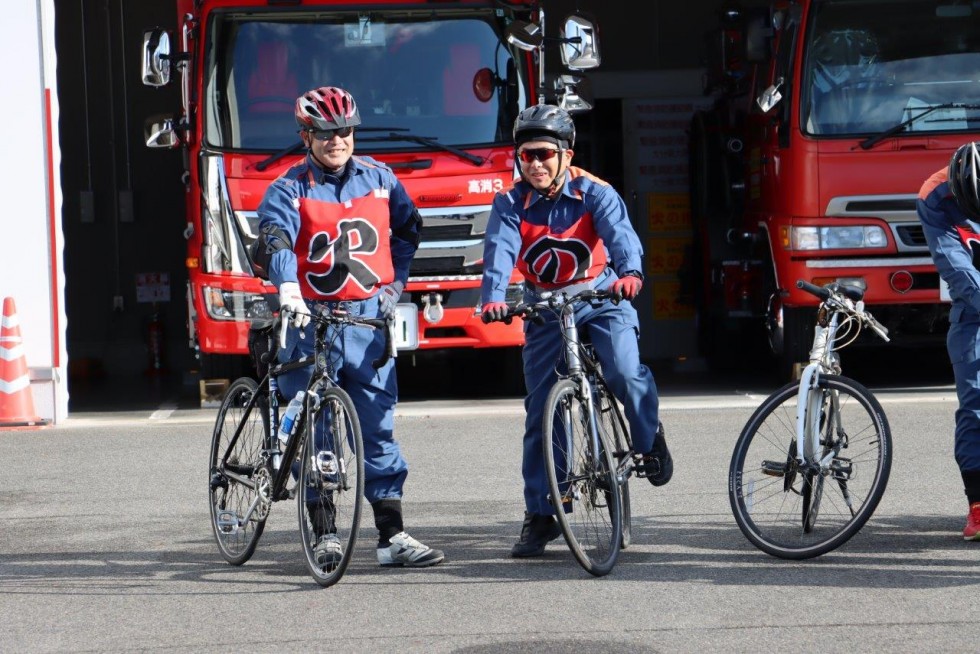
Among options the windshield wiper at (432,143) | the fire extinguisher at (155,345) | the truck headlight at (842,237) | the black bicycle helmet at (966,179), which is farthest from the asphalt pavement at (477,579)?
the fire extinguisher at (155,345)

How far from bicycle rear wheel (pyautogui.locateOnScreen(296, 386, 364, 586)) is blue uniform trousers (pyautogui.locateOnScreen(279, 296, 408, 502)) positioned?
212mm

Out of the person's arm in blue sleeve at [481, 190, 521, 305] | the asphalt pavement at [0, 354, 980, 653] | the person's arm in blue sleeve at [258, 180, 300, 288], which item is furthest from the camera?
the person's arm in blue sleeve at [481, 190, 521, 305]

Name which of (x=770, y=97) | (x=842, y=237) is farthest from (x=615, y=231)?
(x=770, y=97)

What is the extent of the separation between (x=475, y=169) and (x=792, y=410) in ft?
17.6

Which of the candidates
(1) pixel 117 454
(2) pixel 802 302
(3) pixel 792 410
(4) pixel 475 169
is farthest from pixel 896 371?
(3) pixel 792 410

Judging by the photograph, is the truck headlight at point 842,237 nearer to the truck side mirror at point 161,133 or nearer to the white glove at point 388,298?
the truck side mirror at point 161,133

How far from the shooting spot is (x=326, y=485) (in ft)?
20.2

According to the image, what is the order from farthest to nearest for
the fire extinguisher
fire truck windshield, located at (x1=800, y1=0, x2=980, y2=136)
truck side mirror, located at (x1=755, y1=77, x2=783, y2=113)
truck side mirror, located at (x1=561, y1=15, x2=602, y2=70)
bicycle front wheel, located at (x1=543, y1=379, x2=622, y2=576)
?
the fire extinguisher < truck side mirror, located at (x1=755, y1=77, x2=783, y2=113) < fire truck windshield, located at (x1=800, y1=0, x2=980, y2=136) < truck side mirror, located at (x1=561, y1=15, x2=602, y2=70) < bicycle front wheel, located at (x1=543, y1=379, x2=622, y2=576)

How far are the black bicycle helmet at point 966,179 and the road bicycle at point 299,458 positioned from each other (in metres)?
2.27

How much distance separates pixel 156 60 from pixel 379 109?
1.53 meters

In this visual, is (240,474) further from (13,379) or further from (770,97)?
(770,97)

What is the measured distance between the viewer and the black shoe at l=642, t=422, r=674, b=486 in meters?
6.60

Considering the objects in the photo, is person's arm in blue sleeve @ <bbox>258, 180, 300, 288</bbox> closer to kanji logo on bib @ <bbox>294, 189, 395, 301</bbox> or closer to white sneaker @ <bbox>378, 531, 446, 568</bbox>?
kanji logo on bib @ <bbox>294, 189, 395, 301</bbox>

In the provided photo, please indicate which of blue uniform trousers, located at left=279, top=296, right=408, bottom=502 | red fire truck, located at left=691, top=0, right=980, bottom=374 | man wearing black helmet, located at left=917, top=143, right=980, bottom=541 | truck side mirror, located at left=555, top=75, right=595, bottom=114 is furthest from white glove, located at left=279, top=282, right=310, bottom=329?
red fire truck, located at left=691, top=0, right=980, bottom=374
